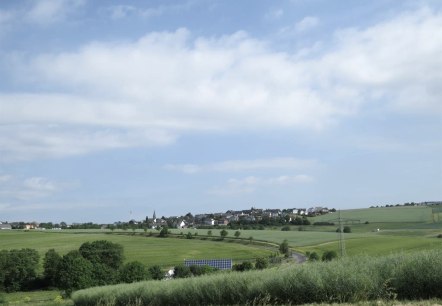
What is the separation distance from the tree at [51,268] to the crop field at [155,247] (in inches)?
599

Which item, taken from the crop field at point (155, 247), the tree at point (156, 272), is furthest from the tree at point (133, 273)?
the crop field at point (155, 247)

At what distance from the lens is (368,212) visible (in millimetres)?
118000

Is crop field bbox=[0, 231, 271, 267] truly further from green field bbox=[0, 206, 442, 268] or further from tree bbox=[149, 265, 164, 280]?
tree bbox=[149, 265, 164, 280]

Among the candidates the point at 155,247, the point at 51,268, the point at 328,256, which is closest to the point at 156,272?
the point at 51,268

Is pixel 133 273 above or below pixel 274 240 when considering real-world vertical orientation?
below

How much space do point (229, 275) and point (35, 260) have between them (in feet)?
284

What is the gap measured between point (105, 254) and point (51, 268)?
11120 millimetres

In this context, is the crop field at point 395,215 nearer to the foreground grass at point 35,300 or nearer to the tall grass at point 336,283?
the foreground grass at point 35,300

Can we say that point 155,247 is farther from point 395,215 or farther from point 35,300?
point 35,300

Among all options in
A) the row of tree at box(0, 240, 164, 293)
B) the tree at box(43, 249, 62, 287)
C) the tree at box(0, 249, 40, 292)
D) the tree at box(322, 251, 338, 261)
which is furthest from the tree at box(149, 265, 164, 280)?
the tree at box(322, 251, 338, 261)

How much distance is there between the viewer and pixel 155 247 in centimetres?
11656

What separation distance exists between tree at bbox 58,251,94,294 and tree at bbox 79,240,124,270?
11348 mm

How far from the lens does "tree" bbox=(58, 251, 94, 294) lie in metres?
79.0

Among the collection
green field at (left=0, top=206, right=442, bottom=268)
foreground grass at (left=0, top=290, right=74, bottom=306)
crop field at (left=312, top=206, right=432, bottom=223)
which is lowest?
foreground grass at (left=0, top=290, right=74, bottom=306)
